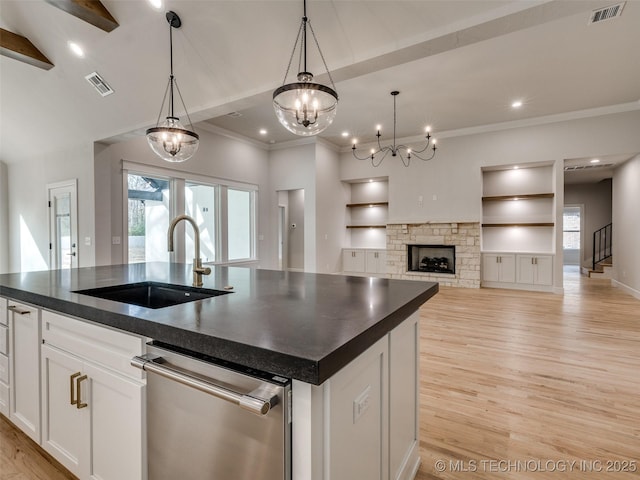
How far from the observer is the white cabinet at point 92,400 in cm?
121

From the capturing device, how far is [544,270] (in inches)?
260

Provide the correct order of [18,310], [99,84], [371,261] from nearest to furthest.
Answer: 1. [18,310]
2. [99,84]
3. [371,261]

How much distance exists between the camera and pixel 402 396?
4.74 feet

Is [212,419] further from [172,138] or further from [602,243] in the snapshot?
[602,243]

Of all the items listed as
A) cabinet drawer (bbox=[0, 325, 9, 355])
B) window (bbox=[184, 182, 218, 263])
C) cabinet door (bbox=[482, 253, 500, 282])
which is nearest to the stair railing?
cabinet door (bbox=[482, 253, 500, 282])

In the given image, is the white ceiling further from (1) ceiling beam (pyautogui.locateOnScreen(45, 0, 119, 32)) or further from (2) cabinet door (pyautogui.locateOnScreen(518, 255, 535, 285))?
(2) cabinet door (pyautogui.locateOnScreen(518, 255, 535, 285))

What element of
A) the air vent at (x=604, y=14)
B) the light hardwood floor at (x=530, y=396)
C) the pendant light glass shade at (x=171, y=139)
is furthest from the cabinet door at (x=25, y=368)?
the air vent at (x=604, y=14)

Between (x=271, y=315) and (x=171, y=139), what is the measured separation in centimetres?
260

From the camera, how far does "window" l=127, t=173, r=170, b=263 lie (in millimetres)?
5562

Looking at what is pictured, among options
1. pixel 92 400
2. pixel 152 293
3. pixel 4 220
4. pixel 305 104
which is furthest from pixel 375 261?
pixel 4 220

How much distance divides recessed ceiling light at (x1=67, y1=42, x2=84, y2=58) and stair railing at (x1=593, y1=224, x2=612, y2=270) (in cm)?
1288

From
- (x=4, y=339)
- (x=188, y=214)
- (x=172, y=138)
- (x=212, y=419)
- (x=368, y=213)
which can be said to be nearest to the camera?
(x=212, y=419)

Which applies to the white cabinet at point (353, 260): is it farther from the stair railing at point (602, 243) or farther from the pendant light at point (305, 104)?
the stair railing at point (602, 243)

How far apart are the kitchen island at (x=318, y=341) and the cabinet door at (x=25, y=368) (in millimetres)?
124
